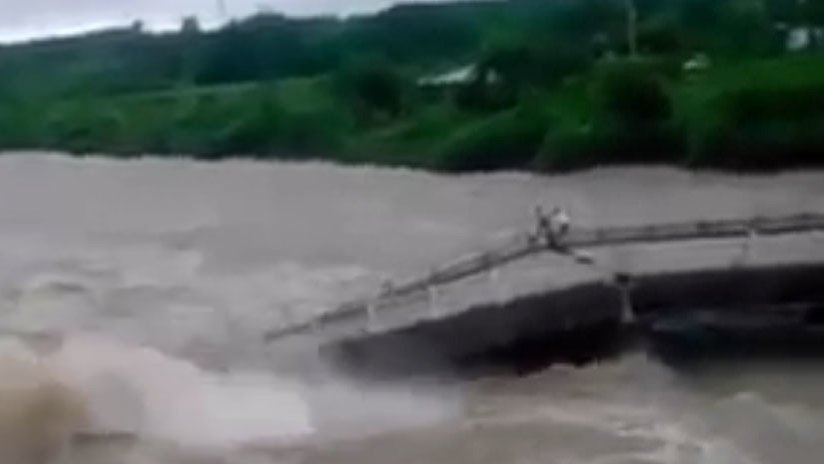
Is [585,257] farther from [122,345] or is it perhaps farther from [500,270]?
[122,345]

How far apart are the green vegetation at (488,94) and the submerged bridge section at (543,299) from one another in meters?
12.0

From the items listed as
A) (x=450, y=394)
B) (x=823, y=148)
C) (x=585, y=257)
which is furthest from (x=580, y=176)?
(x=450, y=394)

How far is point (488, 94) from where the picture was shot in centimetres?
4169

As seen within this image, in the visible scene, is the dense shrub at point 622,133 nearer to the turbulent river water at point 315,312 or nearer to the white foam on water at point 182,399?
the turbulent river water at point 315,312

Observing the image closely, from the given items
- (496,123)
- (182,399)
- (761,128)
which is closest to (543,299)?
(182,399)

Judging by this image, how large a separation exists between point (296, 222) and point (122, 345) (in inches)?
393

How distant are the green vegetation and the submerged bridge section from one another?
12.0 m

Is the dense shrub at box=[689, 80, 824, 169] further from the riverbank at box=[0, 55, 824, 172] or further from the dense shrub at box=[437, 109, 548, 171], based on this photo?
the dense shrub at box=[437, 109, 548, 171]

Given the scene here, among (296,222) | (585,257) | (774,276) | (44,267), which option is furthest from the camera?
(296,222)

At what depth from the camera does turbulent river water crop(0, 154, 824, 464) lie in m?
16.0

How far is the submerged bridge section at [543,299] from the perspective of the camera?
712 inches

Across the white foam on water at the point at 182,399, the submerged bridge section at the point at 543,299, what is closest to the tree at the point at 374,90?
the submerged bridge section at the point at 543,299

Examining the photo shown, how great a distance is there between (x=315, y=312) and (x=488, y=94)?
67.8ft

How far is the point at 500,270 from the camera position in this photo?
19.7 metres
